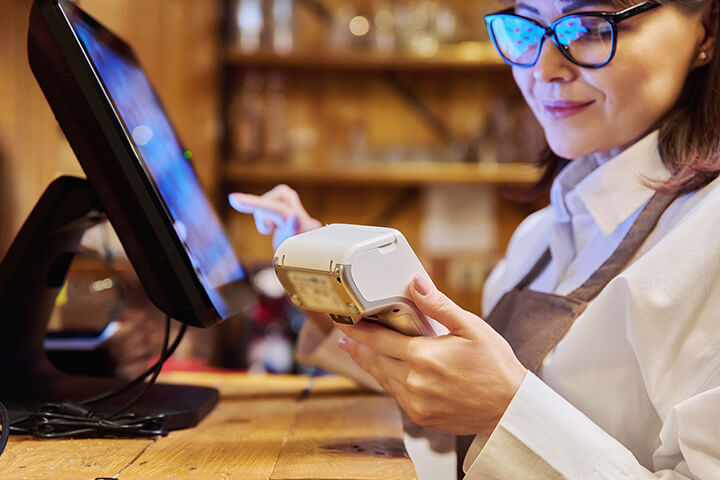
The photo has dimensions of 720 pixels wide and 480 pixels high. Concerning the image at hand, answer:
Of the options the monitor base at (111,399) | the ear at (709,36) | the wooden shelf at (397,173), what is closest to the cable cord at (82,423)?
the monitor base at (111,399)

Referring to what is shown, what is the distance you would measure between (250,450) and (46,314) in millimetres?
342

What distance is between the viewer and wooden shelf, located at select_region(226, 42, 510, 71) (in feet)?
8.95

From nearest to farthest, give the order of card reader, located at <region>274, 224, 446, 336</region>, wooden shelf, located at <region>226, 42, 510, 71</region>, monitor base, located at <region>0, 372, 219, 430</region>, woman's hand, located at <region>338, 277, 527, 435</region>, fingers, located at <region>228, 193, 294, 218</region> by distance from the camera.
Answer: card reader, located at <region>274, 224, 446, 336</region>, woman's hand, located at <region>338, 277, 527, 435</region>, monitor base, located at <region>0, 372, 219, 430</region>, fingers, located at <region>228, 193, 294, 218</region>, wooden shelf, located at <region>226, 42, 510, 71</region>

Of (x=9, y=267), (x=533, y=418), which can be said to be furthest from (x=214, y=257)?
(x=533, y=418)

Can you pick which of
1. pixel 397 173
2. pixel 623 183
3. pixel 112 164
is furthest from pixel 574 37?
pixel 397 173

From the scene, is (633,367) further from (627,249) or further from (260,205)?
(260,205)

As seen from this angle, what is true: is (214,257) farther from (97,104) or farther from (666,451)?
(666,451)

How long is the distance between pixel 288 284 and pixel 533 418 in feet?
0.97

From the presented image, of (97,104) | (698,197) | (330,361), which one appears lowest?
(330,361)

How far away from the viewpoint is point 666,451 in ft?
2.35

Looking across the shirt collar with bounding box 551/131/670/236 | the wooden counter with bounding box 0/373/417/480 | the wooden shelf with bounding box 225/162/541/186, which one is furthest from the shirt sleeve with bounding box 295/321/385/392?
the wooden shelf with bounding box 225/162/541/186

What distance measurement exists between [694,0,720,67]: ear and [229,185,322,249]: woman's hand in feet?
1.94

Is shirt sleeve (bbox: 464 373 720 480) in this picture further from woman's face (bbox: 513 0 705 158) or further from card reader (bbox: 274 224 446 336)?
woman's face (bbox: 513 0 705 158)

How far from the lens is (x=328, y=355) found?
43.6 inches
